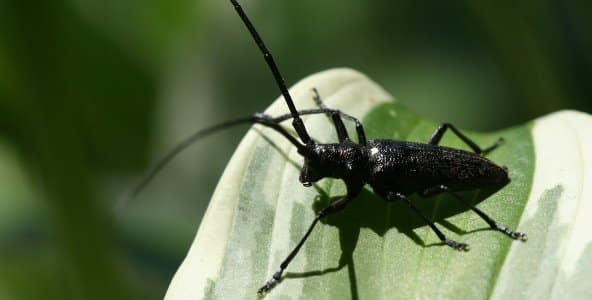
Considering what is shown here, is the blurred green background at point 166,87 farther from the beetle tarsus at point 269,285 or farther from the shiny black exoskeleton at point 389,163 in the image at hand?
the beetle tarsus at point 269,285

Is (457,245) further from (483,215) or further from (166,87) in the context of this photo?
(166,87)

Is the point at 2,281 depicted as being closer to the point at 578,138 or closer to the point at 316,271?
the point at 316,271

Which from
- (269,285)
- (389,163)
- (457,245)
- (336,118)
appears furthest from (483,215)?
(269,285)

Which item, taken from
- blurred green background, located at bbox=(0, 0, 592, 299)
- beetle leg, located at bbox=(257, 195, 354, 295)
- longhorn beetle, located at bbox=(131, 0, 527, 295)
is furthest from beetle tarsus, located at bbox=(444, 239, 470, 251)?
blurred green background, located at bbox=(0, 0, 592, 299)

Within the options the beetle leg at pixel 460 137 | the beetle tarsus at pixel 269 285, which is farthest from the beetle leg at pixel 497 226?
the beetle tarsus at pixel 269 285

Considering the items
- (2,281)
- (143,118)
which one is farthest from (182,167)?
(2,281)

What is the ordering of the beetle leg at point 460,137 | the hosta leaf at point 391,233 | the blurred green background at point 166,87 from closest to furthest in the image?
the hosta leaf at point 391,233
the beetle leg at point 460,137
the blurred green background at point 166,87

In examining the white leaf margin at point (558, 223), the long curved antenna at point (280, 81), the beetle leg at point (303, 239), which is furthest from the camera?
the long curved antenna at point (280, 81)
